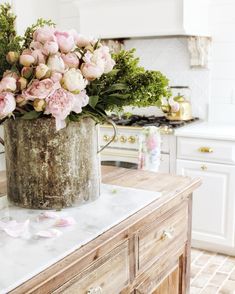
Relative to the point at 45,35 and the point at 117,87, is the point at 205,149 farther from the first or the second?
the point at 45,35

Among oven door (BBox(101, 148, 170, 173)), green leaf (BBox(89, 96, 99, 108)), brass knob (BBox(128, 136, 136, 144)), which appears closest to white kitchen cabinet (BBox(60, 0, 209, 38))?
brass knob (BBox(128, 136, 136, 144))

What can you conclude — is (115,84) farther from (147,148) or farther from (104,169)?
(147,148)

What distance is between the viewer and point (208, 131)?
2.99 meters

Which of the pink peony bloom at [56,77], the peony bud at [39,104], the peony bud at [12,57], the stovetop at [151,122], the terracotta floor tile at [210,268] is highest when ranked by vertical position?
the peony bud at [12,57]

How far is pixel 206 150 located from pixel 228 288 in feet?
2.98

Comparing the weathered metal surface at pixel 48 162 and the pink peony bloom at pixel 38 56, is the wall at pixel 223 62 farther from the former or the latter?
the pink peony bloom at pixel 38 56

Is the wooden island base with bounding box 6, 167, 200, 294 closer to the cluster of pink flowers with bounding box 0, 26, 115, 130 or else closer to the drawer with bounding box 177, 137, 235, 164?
the cluster of pink flowers with bounding box 0, 26, 115, 130

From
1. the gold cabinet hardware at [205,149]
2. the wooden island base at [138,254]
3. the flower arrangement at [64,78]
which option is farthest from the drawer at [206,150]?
the flower arrangement at [64,78]

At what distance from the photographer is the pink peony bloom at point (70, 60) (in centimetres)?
121

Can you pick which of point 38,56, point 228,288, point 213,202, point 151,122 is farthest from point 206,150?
point 38,56

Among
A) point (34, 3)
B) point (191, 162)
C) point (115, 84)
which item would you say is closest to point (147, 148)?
point (191, 162)

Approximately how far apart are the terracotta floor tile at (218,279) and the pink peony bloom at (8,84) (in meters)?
2.03

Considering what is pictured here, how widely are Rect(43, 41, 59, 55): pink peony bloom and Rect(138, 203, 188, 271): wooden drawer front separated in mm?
597

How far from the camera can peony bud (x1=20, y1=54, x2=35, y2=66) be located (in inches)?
46.5
